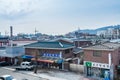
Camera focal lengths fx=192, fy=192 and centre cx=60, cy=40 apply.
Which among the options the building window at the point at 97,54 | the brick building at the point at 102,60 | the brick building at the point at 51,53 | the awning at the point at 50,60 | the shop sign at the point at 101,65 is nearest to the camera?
the brick building at the point at 102,60

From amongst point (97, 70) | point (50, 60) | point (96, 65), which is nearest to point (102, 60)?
point (96, 65)

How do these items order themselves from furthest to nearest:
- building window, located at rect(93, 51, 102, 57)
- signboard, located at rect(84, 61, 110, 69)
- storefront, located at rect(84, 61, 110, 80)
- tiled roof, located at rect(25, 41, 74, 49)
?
1. tiled roof, located at rect(25, 41, 74, 49)
2. building window, located at rect(93, 51, 102, 57)
3. storefront, located at rect(84, 61, 110, 80)
4. signboard, located at rect(84, 61, 110, 69)

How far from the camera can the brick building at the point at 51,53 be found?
45800 mm

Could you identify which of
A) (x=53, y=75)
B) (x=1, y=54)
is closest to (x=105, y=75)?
(x=53, y=75)

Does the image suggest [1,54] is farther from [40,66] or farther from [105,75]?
[105,75]

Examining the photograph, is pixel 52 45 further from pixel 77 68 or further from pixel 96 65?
pixel 96 65

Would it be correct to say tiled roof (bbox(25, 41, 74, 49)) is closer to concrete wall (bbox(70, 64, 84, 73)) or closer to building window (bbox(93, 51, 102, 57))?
concrete wall (bbox(70, 64, 84, 73))

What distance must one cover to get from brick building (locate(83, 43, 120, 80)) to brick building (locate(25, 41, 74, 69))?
753 centimetres

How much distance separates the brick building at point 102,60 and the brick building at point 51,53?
24.7ft

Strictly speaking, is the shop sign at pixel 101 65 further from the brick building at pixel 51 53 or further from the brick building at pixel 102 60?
the brick building at pixel 51 53

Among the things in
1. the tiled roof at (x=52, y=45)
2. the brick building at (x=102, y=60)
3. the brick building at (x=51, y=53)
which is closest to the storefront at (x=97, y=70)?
the brick building at (x=102, y=60)

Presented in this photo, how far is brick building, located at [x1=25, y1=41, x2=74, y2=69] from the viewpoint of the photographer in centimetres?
4580

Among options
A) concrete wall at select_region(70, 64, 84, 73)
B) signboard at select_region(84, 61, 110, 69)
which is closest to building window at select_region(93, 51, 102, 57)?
signboard at select_region(84, 61, 110, 69)

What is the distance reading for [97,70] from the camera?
125 ft
